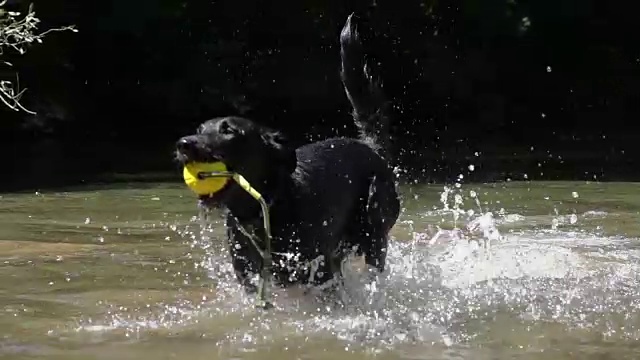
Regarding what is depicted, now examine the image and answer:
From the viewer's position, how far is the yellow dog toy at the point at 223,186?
14.7 feet

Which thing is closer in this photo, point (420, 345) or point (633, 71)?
point (420, 345)

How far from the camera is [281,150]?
16.7 ft

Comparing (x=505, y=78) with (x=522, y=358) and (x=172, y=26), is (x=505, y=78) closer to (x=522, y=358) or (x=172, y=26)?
(x=172, y=26)

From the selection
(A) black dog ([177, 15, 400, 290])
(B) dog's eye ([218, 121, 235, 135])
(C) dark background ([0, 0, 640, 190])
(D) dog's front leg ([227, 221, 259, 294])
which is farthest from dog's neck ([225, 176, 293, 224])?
(C) dark background ([0, 0, 640, 190])

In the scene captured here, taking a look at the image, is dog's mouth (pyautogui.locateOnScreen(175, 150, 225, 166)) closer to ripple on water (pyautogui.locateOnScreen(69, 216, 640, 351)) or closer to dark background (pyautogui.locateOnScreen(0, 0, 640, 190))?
ripple on water (pyautogui.locateOnScreen(69, 216, 640, 351))

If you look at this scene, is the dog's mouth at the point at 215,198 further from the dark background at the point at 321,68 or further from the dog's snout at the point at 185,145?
the dark background at the point at 321,68

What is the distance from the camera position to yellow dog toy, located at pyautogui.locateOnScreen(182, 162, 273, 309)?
176 inches

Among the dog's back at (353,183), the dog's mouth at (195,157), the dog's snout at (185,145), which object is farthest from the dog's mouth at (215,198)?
the dog's back at (353,183)

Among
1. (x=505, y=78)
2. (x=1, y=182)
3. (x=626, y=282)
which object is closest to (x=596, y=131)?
(x=505, y=78)

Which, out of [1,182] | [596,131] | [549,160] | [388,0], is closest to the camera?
[1,182]

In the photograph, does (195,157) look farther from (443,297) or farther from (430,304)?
(443,297)

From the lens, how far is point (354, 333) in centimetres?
432

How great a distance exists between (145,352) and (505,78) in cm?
1459

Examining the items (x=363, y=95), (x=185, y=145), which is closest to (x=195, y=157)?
(x=185, y=145)
